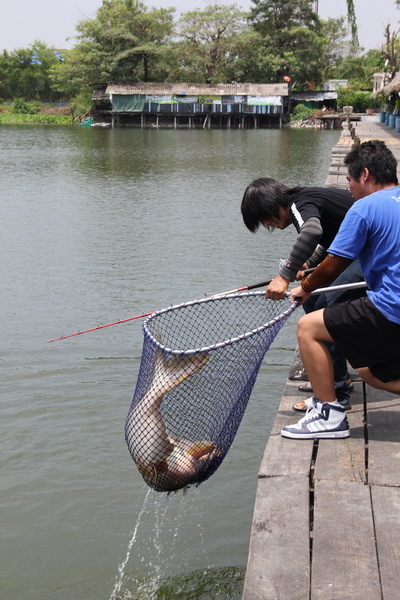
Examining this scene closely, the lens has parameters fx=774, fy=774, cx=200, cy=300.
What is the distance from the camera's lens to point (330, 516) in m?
3.06

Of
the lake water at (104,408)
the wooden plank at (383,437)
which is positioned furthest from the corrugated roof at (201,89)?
the wooden plank at (383,437)

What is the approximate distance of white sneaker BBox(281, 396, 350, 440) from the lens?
3.77 metres

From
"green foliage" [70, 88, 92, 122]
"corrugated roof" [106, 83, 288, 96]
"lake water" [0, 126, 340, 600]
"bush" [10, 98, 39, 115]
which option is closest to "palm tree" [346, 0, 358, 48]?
"lake water" [0, 126, 340, 600]

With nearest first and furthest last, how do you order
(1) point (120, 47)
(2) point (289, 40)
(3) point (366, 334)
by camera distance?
(3) point (366, 334) < (1) point (120, 47) < (2) point (289, 40)

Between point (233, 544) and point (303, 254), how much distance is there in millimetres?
1765

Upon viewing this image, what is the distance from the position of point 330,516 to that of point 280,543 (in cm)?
28

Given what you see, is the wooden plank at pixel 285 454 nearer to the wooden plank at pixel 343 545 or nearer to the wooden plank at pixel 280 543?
the wooden plank at pixel 280 543

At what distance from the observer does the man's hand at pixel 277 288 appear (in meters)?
3.79

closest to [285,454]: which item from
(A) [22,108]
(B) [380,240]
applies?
(B) [380,240]

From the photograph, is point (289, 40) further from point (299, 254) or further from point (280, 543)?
point (280, 543)

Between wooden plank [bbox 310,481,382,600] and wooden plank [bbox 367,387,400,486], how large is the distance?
146 mm

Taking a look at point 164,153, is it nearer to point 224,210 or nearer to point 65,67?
point 224,210

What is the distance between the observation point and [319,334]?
12.1ft

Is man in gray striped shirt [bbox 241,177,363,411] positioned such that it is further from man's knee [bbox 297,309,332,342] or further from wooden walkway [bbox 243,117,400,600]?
wooden walkway [bbox 243,117,400,600]
